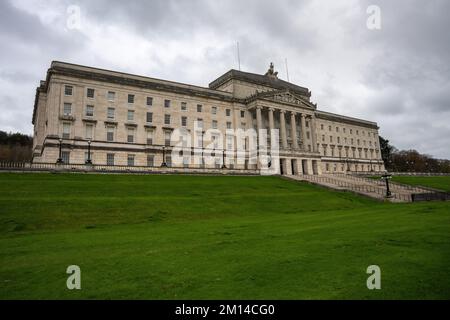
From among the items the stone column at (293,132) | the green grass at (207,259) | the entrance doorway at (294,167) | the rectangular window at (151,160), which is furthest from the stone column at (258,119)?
the green grass at (207,259)

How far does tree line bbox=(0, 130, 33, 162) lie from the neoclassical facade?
30079mm

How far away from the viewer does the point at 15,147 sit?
96062mm

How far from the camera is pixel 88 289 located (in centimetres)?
716

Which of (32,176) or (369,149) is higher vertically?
(369,149)

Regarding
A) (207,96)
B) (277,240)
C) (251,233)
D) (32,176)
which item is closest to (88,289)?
(277,240)

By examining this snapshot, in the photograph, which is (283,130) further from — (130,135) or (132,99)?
(130,135)

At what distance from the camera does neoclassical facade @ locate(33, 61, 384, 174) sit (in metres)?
52.5

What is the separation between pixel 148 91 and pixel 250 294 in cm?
5938

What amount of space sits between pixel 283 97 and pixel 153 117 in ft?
108

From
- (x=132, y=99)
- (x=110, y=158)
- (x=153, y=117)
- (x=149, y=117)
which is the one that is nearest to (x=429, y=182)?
(x=153, y=117)

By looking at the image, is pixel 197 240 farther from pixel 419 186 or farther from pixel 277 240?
pixel 419 186

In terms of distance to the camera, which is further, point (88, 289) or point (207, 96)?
point (207, 96)

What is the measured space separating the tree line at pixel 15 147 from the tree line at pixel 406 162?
134858 mm

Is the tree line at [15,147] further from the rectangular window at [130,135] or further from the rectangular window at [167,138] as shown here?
the rectangular window at [167,138]
